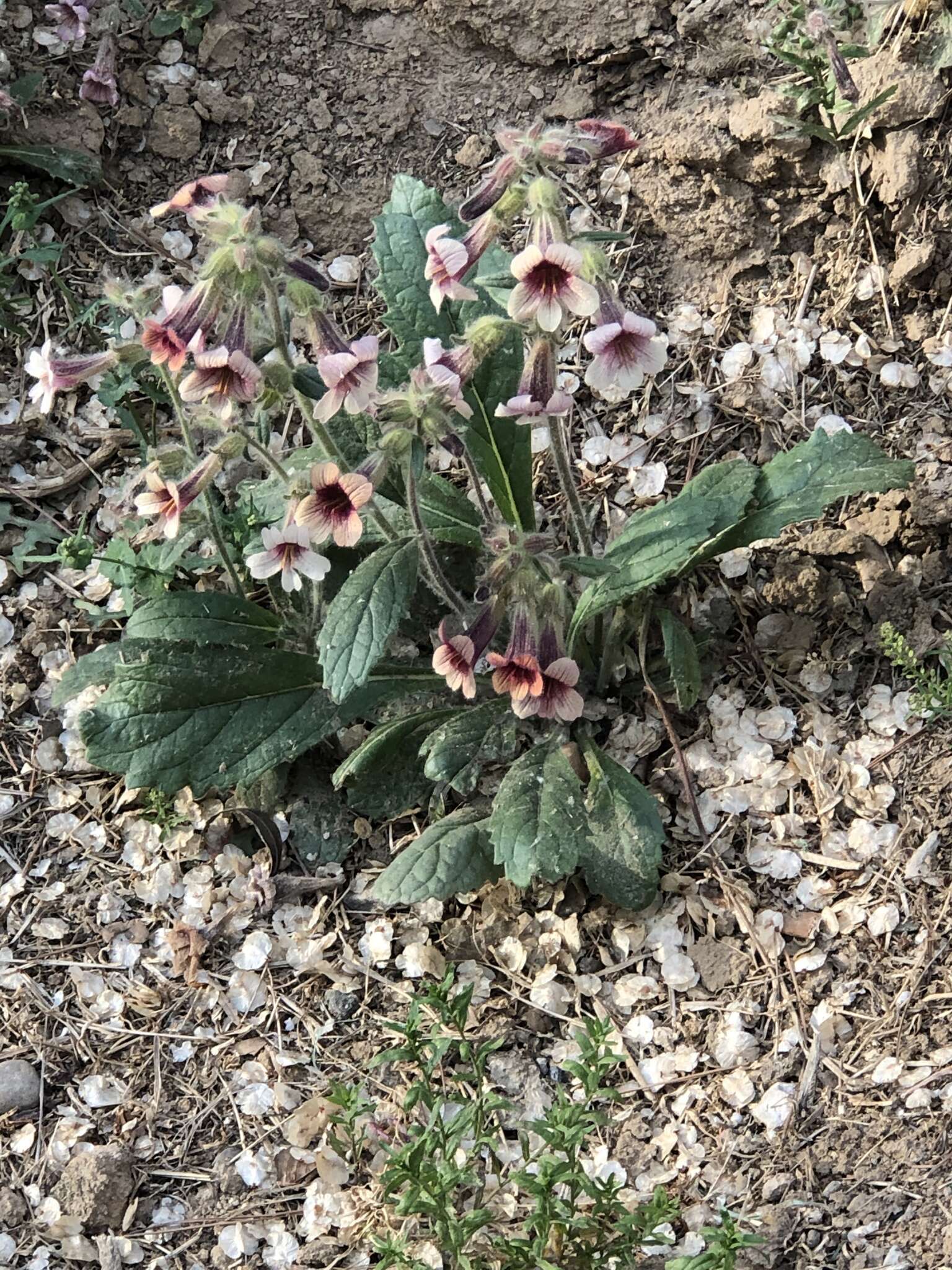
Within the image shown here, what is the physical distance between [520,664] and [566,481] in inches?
17.9

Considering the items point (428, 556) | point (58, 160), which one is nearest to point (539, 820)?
point (428, 556)

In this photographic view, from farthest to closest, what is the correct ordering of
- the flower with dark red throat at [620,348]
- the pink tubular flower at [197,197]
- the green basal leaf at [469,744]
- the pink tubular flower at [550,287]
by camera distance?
the green basal leaf at [469,744] → the pink tubular flower at [197,197] → the flower with dark red throat at [620,348] → the pink tubular flower at [550,287]

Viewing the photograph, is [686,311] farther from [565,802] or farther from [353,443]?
[565,802]

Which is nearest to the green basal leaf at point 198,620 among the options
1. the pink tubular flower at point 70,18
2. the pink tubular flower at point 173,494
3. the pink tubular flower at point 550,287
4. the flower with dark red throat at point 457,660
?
the pink tubular flower at point 173,494

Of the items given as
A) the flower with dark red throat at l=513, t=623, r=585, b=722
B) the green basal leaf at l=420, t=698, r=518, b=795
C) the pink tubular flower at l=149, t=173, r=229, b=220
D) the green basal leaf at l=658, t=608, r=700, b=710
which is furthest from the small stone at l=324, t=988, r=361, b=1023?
the pink tubular flower at l=149, t=173, r=229, b=220

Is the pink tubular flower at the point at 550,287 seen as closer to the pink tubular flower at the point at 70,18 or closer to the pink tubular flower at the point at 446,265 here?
the pink tubular flower at the point at 446,265

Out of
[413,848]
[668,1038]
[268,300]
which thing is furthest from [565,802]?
[268,300]

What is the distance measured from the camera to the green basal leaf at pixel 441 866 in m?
2.71

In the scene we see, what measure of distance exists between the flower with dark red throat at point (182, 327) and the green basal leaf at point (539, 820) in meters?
1.15

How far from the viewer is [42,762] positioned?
3230mm

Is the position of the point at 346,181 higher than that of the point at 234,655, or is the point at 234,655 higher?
the point at 346,181

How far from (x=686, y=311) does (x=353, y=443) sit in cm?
112

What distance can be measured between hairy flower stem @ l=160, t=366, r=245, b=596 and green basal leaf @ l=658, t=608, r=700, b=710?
104cm

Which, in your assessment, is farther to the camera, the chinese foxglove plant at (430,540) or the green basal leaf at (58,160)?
the green basal leaf at (58,160)
